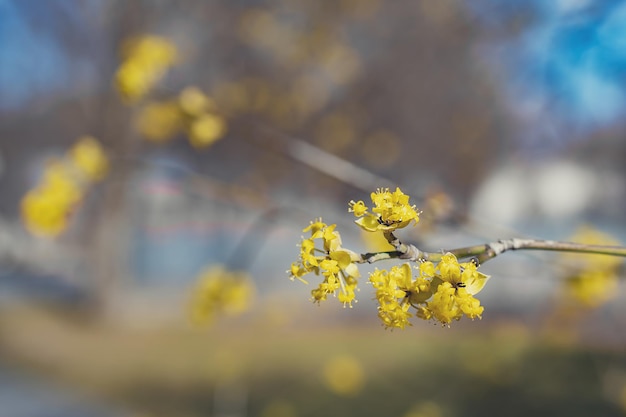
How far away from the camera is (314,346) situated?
105 inches

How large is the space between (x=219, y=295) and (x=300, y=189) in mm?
2558

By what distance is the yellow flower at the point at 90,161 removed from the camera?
2.92ft

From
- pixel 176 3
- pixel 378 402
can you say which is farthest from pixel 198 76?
pixel 378 402

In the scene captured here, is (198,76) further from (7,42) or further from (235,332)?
(235,332)

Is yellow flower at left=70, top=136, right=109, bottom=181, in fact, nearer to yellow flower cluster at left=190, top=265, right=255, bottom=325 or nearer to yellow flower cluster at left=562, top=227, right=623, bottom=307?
yellow flower cluster at left=190, top=265, right=255, bottom=325

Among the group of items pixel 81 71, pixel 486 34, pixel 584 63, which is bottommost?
pixel 584 63

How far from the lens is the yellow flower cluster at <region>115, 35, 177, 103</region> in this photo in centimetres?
83

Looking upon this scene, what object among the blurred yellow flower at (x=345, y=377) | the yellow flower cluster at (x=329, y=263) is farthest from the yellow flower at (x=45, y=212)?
the blurred yellow flower at (x=345, y=377)

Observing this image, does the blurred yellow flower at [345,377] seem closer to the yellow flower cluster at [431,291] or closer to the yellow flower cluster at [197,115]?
the yellow flower cluster at [197,115]

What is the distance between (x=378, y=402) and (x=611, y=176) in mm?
869

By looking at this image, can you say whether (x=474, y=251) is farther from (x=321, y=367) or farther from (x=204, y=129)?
A: (x=321, y=367)

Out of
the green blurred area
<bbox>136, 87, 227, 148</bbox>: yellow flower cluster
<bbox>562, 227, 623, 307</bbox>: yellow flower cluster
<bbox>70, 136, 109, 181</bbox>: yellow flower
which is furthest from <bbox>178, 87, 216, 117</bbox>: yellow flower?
the green blurred area

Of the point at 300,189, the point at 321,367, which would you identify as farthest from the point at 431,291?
the point at 300,189

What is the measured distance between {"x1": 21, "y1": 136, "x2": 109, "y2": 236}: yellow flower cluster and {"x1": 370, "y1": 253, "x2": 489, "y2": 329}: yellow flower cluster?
2.01 ft
